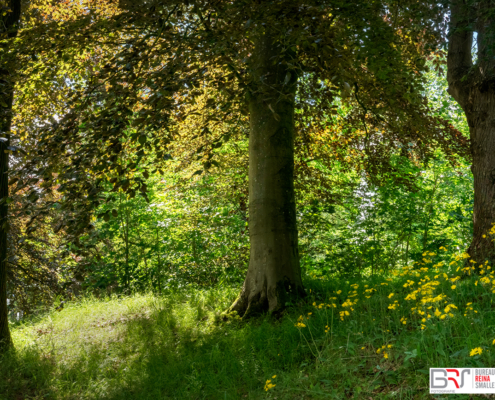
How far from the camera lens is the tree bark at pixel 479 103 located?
5387mm

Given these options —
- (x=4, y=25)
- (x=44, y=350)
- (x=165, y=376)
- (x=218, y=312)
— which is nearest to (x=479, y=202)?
(x=218, y=312)

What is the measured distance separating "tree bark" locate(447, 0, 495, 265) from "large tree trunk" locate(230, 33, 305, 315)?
2310mm

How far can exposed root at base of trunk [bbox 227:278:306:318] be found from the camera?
5.41m

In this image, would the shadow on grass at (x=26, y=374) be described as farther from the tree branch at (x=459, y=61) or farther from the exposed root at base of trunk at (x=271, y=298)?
the tree branch at (x=459, y=61)

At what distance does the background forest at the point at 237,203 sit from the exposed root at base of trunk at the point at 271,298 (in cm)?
3

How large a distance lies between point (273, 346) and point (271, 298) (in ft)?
3.38

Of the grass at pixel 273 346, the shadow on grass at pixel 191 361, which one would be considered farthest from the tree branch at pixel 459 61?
the shadow on grass at pixel 191 361

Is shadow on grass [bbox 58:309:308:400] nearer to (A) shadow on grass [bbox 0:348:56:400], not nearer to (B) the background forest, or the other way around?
(B) the background forest

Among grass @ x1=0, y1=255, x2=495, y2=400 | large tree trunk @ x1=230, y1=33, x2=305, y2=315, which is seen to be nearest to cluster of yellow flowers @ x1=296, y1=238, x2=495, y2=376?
grass @ x1=0, y1=255, x2=495, y2=400

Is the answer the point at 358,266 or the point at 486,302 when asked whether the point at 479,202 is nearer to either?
the point at 486,302

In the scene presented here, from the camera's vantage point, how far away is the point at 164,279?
30.1 ft

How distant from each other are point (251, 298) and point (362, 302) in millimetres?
1539

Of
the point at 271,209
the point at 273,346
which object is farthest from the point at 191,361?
the point at 271,209

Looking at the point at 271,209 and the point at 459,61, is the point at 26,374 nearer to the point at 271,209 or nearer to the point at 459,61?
the point at 271,209
